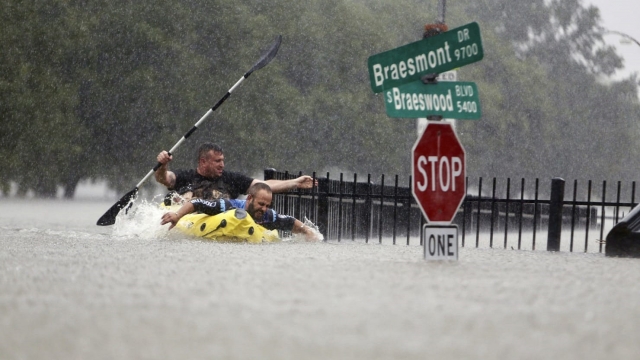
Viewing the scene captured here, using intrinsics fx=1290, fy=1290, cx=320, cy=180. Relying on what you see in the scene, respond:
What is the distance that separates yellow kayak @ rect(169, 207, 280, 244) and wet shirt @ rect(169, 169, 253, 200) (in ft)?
2.86

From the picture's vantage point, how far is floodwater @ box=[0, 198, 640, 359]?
5855 millimetres

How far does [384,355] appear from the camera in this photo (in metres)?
5.60

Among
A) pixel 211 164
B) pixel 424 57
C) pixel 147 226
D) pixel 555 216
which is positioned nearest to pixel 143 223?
pixel 147 226

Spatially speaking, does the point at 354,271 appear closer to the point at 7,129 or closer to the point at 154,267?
the point at 154,267

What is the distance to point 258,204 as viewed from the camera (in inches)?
641

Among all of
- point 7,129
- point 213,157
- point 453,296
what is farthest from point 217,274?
point 7,129

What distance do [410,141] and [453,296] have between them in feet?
166

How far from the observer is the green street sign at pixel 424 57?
12.4m

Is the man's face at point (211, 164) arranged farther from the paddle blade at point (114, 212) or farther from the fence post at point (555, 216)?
the fence post at point (555, 216)

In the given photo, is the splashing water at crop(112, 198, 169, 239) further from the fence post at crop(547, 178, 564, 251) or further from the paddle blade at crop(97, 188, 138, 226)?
the fence post at crop(547, 178, 564, 251)

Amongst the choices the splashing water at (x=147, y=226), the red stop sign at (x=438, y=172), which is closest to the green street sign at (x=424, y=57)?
the red stop sign at (x=438, y=172)

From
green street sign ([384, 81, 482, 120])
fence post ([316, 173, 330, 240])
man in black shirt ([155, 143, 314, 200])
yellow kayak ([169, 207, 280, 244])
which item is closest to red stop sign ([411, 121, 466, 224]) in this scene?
green street sign ([384, 81, 482, 120])

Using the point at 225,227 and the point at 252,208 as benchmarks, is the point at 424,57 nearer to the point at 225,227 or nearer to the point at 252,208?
the point at 225,227

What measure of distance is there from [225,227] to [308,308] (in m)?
8.64
